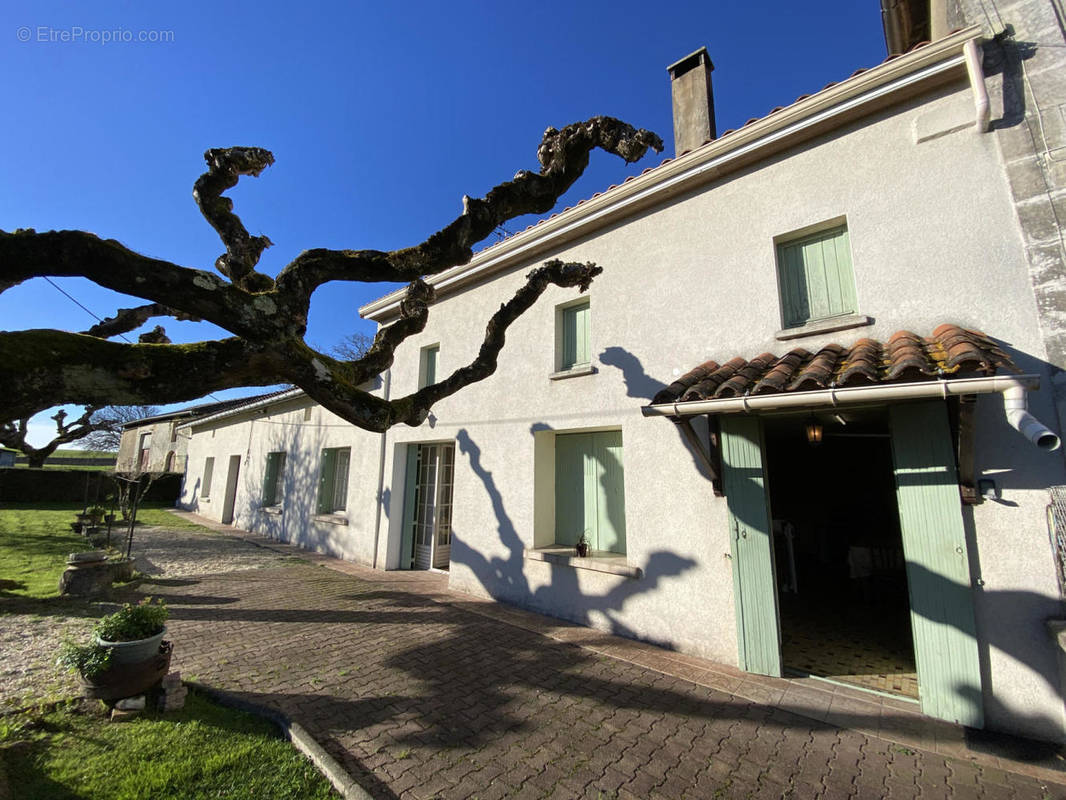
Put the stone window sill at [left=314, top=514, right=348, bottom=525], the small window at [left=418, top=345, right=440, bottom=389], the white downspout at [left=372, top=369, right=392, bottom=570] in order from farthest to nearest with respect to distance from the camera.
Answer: the stone window sill at [left=314, top=514, right=348, bottom=525]
the white downspout at [left=372, top=369, right=392, bottom=570]
the small window at [left=418, top=345, right=440, bottom=389]

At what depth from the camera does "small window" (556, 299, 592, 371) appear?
7051mm

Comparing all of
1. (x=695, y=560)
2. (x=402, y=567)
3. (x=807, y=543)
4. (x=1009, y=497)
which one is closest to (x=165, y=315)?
(x=402, y=567)

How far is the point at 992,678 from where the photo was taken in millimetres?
3689

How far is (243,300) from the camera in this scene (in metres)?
3.75

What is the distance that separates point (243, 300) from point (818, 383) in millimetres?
4775

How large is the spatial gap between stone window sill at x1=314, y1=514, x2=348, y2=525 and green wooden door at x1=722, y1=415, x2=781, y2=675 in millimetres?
8806

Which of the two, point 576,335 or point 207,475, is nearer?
point 576,335

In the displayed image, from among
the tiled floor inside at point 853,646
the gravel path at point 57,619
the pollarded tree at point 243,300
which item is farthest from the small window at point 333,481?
the tiled floor inside at point 853,646

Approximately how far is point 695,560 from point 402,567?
6587 millimetres

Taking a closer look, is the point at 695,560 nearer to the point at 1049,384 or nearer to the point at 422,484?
the point at 1049,384

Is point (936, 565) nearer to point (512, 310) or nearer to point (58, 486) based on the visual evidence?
point (512, 310)

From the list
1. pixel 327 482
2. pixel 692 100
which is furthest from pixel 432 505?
pixel 692 100

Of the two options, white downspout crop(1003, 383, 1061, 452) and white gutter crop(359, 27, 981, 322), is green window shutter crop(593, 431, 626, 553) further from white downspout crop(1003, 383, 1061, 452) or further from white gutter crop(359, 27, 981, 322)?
white downspout crop(1003, 383, 1061, 452)

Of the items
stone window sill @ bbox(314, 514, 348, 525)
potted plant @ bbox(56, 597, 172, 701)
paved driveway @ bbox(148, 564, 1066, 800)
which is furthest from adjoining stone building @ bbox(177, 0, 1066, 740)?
potted plant @ bbox(56, 597, 172, 701)
